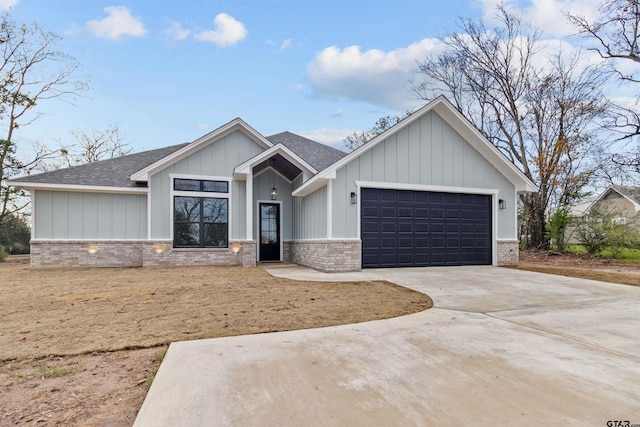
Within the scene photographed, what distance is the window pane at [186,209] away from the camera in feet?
39.5

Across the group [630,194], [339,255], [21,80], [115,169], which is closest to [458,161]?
Result: [339,255]

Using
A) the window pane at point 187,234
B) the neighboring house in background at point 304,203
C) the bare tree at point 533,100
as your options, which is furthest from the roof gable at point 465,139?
the bare tree at point 533,100

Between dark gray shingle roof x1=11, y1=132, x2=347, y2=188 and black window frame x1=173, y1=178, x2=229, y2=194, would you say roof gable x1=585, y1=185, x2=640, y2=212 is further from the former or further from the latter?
black window frame x1=173, y1=178, x2=229, y2=194

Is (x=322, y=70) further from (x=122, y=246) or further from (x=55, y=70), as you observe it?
(x=122, y=246)

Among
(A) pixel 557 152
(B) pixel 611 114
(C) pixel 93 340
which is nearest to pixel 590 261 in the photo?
(A) pixel 557 152

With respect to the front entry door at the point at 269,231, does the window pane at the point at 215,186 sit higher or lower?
higher

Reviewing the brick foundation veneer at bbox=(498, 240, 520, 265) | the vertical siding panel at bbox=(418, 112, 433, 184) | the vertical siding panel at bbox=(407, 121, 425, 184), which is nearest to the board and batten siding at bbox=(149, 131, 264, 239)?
the vertical siding panel at bbox=(407, 121, 425, 184)

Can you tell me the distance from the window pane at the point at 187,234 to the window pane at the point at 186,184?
1288 millimetres

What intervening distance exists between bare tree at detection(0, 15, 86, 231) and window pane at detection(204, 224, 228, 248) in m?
12.1

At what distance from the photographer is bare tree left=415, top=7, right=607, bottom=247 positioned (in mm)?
17375

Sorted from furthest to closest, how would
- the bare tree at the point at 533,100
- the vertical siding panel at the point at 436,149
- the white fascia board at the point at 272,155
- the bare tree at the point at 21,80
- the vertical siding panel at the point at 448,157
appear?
the bare tree at the point at 533,100 < the bare tree at the point at 21,80 < the white fascia board at the point at 272,155 < the vertical siding panel at the point at 448,157 < the vertical siding panel at the point at 436,149

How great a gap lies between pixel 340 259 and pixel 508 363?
268 inches

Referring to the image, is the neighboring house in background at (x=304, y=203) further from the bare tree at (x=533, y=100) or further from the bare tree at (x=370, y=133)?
the bare tree at (x=370, y=133)

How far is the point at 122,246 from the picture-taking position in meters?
12.1
